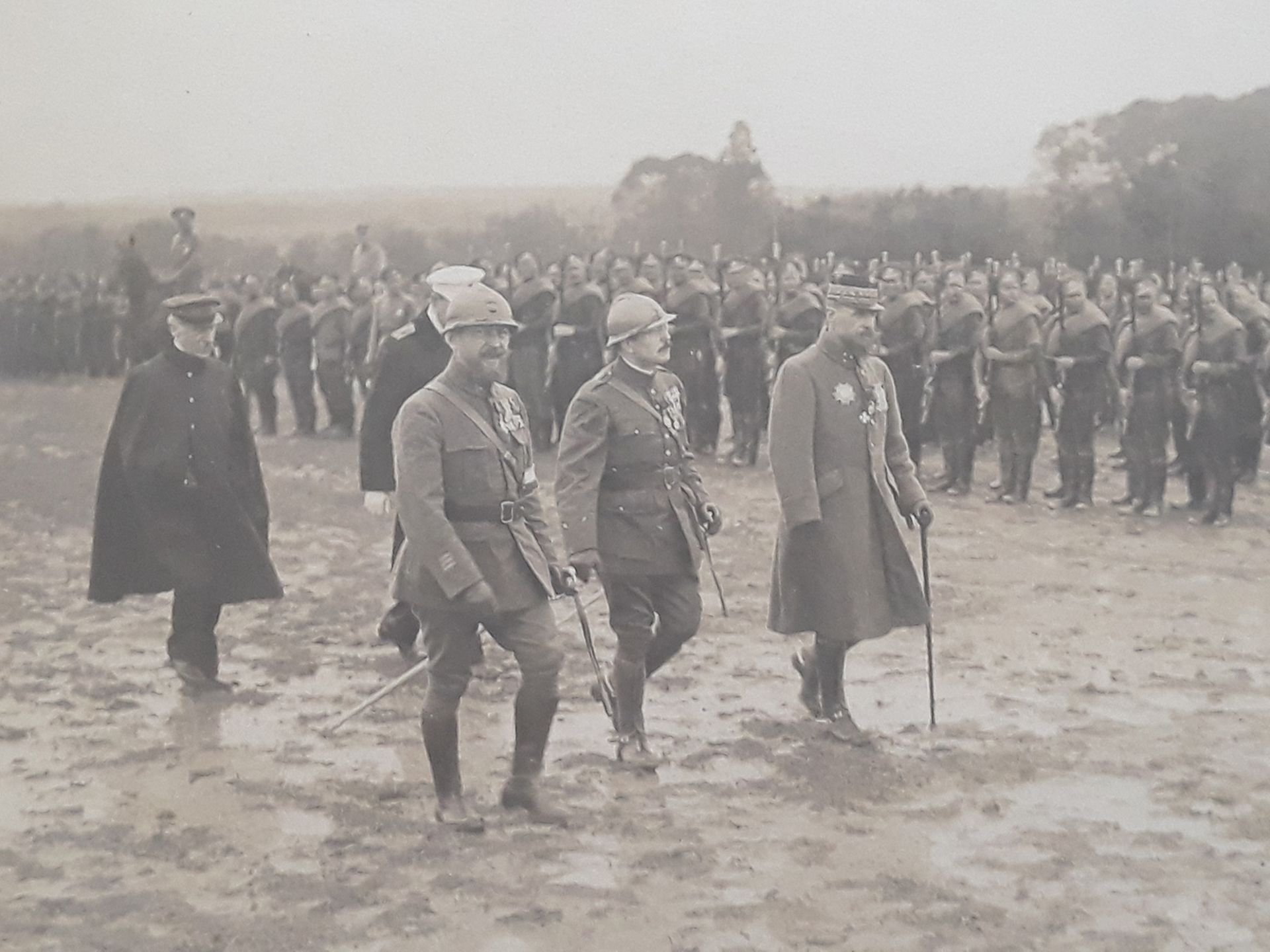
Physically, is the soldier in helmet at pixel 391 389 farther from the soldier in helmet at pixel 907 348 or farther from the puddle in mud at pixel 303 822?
the soldier in helmet at pixel 907 348

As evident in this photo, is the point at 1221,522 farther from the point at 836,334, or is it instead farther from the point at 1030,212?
the point at 836,334

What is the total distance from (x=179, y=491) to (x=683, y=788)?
2318mm

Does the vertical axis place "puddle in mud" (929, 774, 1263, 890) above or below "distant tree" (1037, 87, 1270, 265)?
below

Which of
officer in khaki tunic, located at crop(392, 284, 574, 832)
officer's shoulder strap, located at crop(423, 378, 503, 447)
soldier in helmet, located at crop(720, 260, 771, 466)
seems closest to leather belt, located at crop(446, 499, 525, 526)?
officer in khaki tunic, located at crop(392, 284, 574, 832)

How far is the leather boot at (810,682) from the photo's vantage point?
19.0 ft

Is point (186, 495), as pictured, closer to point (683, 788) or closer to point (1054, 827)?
point (683, 788)

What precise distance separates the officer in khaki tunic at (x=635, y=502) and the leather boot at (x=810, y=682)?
0.65 metres

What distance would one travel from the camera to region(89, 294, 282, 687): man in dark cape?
6.11m

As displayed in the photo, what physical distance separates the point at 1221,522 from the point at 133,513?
6.36 meters

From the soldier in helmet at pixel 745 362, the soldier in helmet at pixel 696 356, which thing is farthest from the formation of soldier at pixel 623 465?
the soldier in helmet at pixel 745 362

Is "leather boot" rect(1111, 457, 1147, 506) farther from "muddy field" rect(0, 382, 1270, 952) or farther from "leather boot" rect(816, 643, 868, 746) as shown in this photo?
"leather boot" rect(816, 643, 868, 746)

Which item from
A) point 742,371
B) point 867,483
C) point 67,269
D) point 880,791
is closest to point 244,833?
point 880,791

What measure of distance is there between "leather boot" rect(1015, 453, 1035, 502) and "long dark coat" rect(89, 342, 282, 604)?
5.93 metres

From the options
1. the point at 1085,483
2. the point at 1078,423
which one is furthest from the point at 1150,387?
the point at 1085,483
